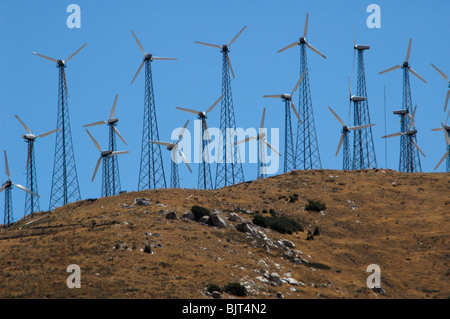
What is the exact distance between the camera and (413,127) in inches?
6009

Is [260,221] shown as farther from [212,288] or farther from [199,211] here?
[212,288]

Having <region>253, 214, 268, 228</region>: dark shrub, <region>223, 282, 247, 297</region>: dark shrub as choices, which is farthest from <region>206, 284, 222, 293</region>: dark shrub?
<region>253, 214, 268, 228</region>: dark shrub

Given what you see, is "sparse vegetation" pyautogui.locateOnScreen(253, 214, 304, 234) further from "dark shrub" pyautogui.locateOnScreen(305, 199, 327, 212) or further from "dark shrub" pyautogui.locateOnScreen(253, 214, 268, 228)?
"dark shrub" pyautogui.locateOnScreen(305, 199, 327, 212)

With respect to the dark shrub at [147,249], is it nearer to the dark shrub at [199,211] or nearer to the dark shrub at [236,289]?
the dark shrub at [236,289]

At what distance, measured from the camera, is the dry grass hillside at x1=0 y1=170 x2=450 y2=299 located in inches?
3154

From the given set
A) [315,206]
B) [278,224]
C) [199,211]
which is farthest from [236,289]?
[315,206]

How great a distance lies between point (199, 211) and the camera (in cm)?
10344

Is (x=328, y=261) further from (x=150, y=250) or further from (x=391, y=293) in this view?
(x=150, y=250)

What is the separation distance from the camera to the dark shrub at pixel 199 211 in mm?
103188

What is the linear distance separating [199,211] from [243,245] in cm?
1120

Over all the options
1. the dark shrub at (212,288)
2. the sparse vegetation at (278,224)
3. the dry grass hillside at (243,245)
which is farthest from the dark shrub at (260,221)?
the dark shrub at (212,288)

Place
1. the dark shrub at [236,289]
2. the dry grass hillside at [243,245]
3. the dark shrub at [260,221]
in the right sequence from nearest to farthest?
the dark shrub at [236,289] < the dry grass hillside at [243,245] < the dark shrub at [260,221]

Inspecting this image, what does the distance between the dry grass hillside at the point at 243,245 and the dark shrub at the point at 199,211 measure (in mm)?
2014

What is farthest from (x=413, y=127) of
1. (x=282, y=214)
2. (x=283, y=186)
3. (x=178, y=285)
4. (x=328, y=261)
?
(x=178, y=285)
